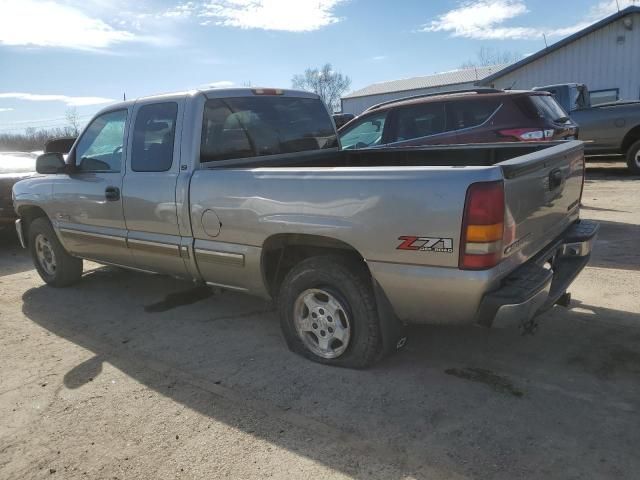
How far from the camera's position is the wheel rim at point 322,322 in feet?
11.3

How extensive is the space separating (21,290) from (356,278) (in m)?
4.56

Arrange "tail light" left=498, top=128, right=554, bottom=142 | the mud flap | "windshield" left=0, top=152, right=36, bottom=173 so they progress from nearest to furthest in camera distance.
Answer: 1. the mud flap
2. "tail light" left=498, top=128, right=554, bottom=142
3. "windshield" left=0, top=152, right=36, bottom=173

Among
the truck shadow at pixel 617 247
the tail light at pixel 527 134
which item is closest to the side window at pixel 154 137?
the truck shadow at pixel 617 247

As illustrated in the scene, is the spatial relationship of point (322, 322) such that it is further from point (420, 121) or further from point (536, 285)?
point (420, 121)

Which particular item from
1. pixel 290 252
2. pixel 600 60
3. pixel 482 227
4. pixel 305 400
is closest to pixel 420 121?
pixel 290 252

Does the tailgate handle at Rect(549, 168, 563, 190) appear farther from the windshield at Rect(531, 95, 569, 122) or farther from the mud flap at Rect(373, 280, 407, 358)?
the windshield at Rect(531, 95, 569, 122)

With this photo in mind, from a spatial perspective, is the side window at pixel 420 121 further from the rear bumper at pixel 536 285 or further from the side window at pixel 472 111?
the rear bumper at pixel 536 285

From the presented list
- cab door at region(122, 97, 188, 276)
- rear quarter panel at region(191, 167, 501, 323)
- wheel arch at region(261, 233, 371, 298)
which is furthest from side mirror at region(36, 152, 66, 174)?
wheel arch at region(261, 233, 371, 298)

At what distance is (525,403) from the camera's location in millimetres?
3029

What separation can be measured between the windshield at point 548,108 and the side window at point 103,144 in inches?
225

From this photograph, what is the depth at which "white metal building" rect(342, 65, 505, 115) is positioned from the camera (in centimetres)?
3578

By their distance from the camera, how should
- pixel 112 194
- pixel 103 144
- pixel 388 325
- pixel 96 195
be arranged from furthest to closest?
1. pixel 103 144
2. pixel 96 195
3. pixel 112 194
4. pixel 388 325

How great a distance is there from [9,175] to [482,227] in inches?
310

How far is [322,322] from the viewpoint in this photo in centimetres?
356
